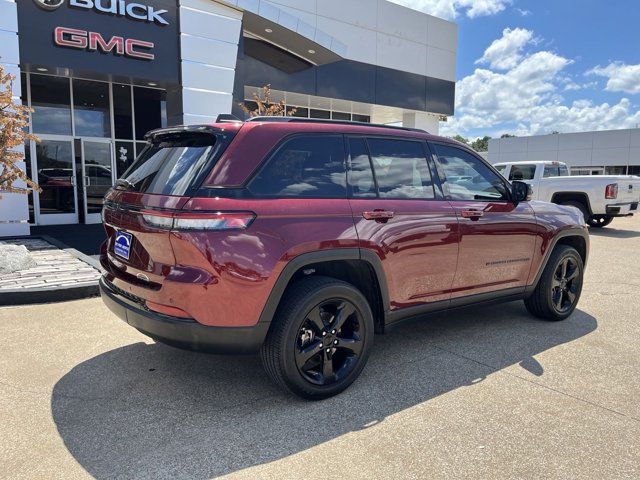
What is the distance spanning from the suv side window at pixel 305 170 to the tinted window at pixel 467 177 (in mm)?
1132

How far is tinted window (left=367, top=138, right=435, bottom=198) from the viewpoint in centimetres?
368

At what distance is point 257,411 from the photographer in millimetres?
3146

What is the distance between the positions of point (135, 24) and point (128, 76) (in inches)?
46.0

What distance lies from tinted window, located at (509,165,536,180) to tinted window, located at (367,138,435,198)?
38.6 ft

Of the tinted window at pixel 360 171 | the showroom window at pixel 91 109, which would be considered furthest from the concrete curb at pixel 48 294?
the showroom window at pixel 91 109

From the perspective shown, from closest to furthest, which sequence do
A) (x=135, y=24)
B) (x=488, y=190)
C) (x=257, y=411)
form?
(x=257, y=411) < (x=488, y=190) < (x=135, y=24)

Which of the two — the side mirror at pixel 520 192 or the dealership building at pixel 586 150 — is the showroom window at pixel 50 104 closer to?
the side mirror at pixel 520 192

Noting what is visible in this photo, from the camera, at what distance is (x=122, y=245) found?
10.9ft

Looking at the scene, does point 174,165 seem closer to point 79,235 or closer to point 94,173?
point 79,235

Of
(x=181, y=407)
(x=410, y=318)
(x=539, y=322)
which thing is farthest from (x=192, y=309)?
(x=539, y=322)

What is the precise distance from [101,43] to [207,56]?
98.3 inches

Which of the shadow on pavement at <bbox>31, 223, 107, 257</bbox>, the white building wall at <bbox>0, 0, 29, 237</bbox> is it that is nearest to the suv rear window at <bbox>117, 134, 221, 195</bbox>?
the shadow on pavement at <bbox>31, 223, 107, 257</bbox>

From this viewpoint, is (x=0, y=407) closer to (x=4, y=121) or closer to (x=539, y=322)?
(x=539, y=322)

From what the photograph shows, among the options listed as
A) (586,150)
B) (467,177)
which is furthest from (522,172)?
(586,150)
